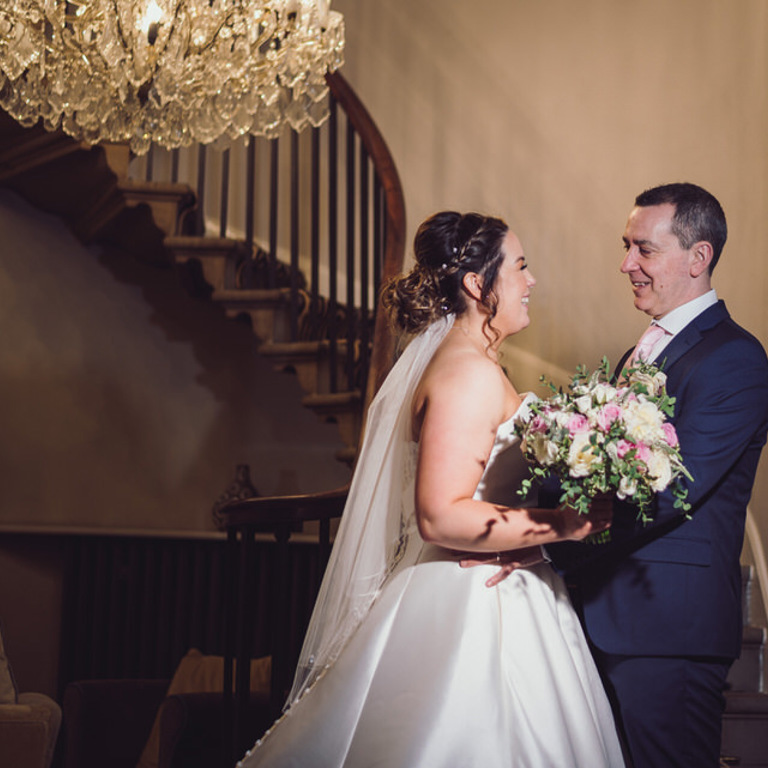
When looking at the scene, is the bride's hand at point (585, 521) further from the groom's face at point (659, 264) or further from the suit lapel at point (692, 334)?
the groom's face at point (659, 264)

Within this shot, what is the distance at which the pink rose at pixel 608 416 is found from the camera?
5.66 feet

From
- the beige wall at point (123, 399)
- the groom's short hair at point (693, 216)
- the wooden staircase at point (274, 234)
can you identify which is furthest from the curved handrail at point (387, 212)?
the beige wall at point (123, 399)

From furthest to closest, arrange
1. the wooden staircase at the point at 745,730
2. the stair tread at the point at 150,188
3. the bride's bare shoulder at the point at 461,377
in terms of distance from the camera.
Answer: the stair tread at the point at 150,188 < the wooden staircase at the point at 745,730 < the bride's bare shoulder at the point at 461,377

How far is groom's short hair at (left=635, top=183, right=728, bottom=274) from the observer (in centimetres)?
229

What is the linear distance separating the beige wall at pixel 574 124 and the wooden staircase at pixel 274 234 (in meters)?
0.75

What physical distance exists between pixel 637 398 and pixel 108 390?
14.6ft

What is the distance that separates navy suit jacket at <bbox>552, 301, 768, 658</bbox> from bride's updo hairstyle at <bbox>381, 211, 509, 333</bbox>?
0.48 m

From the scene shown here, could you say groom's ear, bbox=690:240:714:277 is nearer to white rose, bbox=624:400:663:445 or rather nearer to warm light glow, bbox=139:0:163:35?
white rose, bbox=624:400:663:445

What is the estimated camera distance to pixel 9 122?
4.58 meters

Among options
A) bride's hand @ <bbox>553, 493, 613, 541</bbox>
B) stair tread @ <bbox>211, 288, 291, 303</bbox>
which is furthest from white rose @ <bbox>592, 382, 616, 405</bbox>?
stair tread @ <bbox>211, 288, 291, 303</bbox>

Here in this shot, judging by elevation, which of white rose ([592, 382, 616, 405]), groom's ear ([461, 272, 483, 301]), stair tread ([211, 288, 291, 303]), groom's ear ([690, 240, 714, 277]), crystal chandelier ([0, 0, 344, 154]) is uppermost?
Result: crystal chandelier ([0, 0, 344, 154])

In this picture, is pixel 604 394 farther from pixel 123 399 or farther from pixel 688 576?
pixel 123 399

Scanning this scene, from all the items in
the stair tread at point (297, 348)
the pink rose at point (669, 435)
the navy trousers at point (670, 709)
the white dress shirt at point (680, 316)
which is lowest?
the navy trousers at point (670, 709)

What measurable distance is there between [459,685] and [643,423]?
0.61m
